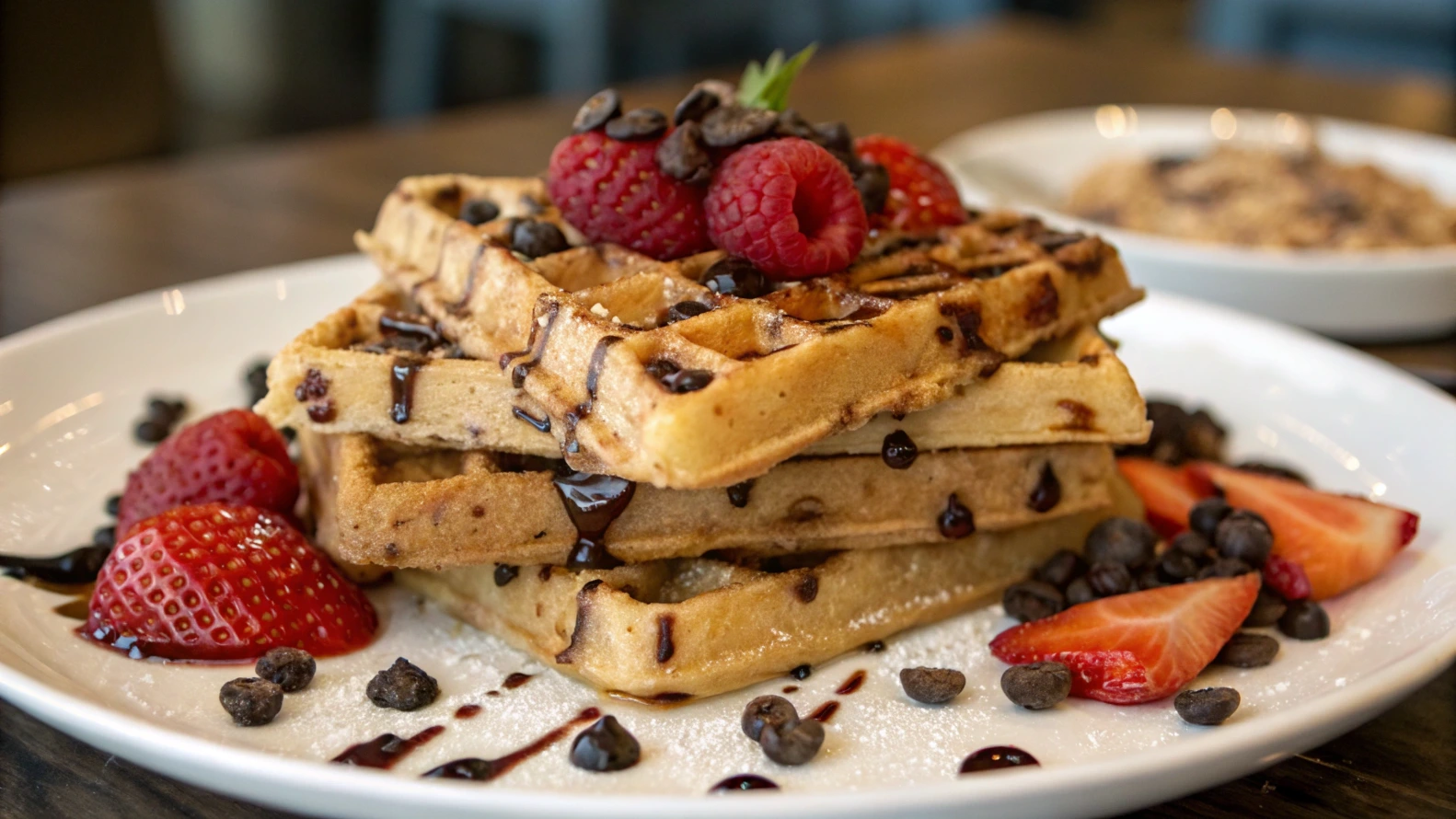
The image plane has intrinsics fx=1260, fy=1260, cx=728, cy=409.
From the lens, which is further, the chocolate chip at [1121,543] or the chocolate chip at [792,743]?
the chocolate chip at [1121,543]

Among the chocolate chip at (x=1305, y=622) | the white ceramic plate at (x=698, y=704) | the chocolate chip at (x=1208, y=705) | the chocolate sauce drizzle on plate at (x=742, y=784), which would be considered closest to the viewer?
the white ceramic plate at (x=698, y=704)

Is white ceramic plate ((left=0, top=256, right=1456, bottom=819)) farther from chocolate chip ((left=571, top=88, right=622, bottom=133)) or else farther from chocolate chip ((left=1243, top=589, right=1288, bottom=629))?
chocolate chip ((left=571, top=88, right=622, bottom=133))

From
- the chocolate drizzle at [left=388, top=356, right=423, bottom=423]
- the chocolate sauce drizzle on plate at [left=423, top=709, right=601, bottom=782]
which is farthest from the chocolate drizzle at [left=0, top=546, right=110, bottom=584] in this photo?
the chocolate sauce drizzle on plate at [left=423, top=709, right=601, bottom=782]

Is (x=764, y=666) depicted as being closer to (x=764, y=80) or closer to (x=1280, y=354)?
(x=764, y=80)

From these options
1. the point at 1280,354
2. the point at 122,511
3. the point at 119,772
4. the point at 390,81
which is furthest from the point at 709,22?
the point at 119,772

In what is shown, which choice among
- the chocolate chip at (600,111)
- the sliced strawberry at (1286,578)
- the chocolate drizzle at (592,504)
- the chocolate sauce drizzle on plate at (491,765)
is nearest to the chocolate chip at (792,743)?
the chocolate sauce drizzle on plate at (491,765)

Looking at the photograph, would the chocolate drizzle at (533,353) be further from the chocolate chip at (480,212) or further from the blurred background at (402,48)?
the blurred background at (402,48)
